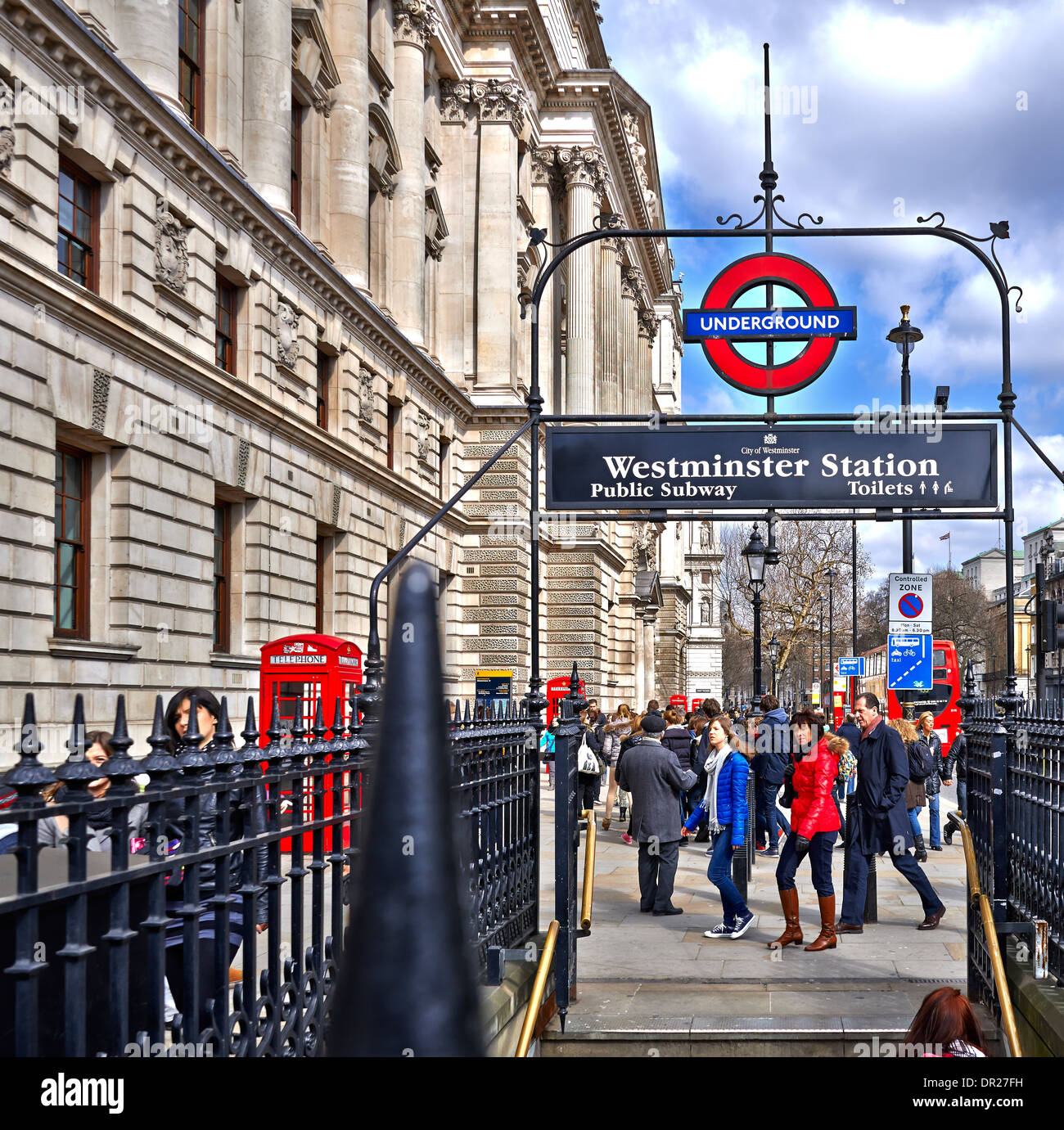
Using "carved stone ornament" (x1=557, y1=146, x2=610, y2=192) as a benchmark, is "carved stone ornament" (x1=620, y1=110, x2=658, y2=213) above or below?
above

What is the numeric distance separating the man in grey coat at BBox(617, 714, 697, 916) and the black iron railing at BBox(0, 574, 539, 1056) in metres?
7.89

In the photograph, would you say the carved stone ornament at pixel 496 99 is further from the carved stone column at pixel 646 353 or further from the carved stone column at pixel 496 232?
the carved stone column at pixel 646 353

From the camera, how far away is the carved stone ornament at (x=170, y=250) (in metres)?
19.2

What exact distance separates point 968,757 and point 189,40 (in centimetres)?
1936

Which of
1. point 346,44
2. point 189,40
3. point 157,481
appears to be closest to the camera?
point 157,481

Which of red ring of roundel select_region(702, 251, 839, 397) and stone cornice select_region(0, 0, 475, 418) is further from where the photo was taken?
stone cornice select_region(0, 0, 475, 418)

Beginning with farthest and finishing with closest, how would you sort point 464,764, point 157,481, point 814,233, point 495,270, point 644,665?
point 644,665 → point 495,270 → point 157,481 → point 814,233 → point 464,764

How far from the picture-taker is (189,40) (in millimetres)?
Result: 22391

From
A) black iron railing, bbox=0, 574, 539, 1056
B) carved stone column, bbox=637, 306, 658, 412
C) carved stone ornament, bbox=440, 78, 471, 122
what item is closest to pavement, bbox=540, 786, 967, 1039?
black iron railing, bbox=0, 574, 539, 1056

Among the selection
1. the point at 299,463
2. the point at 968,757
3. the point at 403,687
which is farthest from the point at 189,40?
Answer: the point at 403,687

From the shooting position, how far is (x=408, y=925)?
1083 mm

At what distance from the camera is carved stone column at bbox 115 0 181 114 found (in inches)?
754

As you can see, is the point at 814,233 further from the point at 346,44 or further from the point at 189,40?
the point at 346,44

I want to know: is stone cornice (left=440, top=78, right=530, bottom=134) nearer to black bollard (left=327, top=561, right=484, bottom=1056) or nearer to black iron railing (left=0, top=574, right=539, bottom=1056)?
black iron railing (left=0, top=574, right=539, bottom=1056)
